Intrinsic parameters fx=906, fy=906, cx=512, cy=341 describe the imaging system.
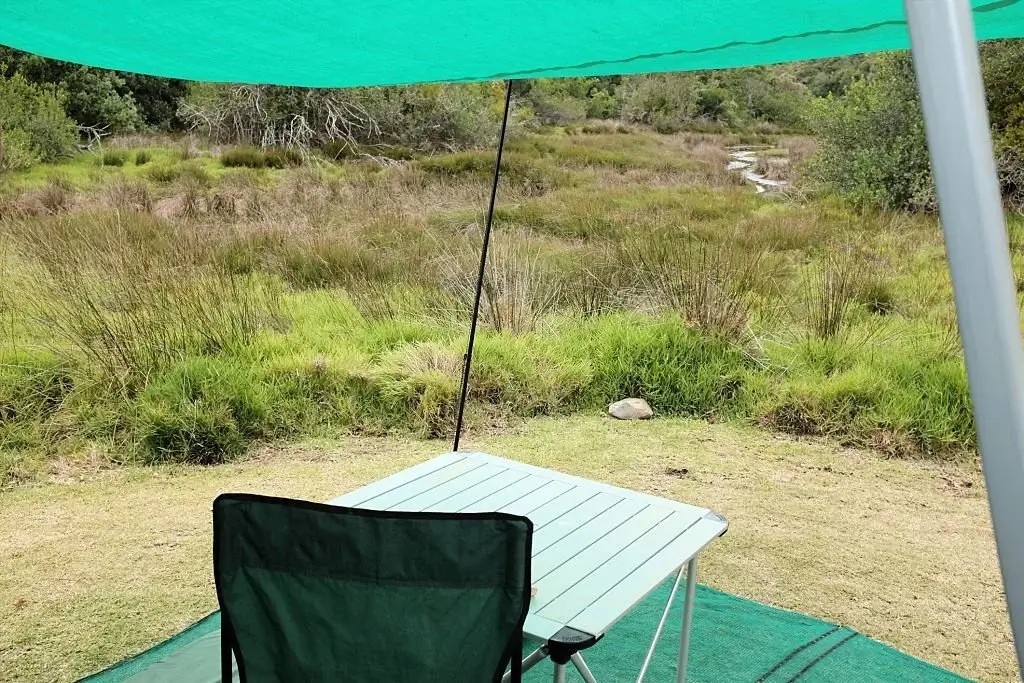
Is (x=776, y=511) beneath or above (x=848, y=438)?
beneath

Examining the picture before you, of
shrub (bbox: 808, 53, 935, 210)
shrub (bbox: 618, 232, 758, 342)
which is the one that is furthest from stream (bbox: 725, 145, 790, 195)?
shrub (bbox: 618, 232, 758, 342)

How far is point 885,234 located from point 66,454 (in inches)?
234

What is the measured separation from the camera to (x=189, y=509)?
437 centimetres

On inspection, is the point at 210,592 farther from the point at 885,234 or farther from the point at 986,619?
the point at 885,234

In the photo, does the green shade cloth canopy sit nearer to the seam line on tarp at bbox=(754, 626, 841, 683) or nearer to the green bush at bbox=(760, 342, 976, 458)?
the seam line on tarp at bbox=(754, 626, 841, 683)

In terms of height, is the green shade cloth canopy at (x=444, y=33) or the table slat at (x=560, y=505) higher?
the green shade cloth canopy at (x=444, y=33)

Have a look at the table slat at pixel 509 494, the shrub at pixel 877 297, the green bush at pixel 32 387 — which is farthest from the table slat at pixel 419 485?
the shrub at pixel 877 297

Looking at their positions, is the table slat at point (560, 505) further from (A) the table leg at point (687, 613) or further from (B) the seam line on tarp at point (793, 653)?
(B) the seam line on tarp at point (793, 653)

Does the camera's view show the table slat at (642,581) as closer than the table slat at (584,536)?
Yes

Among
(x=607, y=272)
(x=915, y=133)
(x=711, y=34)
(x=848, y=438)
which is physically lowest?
(x=848, y=438)

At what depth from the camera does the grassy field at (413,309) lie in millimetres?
5371

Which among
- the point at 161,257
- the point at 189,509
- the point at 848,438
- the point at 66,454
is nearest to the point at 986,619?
the point at 848,438

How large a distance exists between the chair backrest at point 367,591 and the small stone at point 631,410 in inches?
174

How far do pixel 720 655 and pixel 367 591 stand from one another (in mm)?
1730
